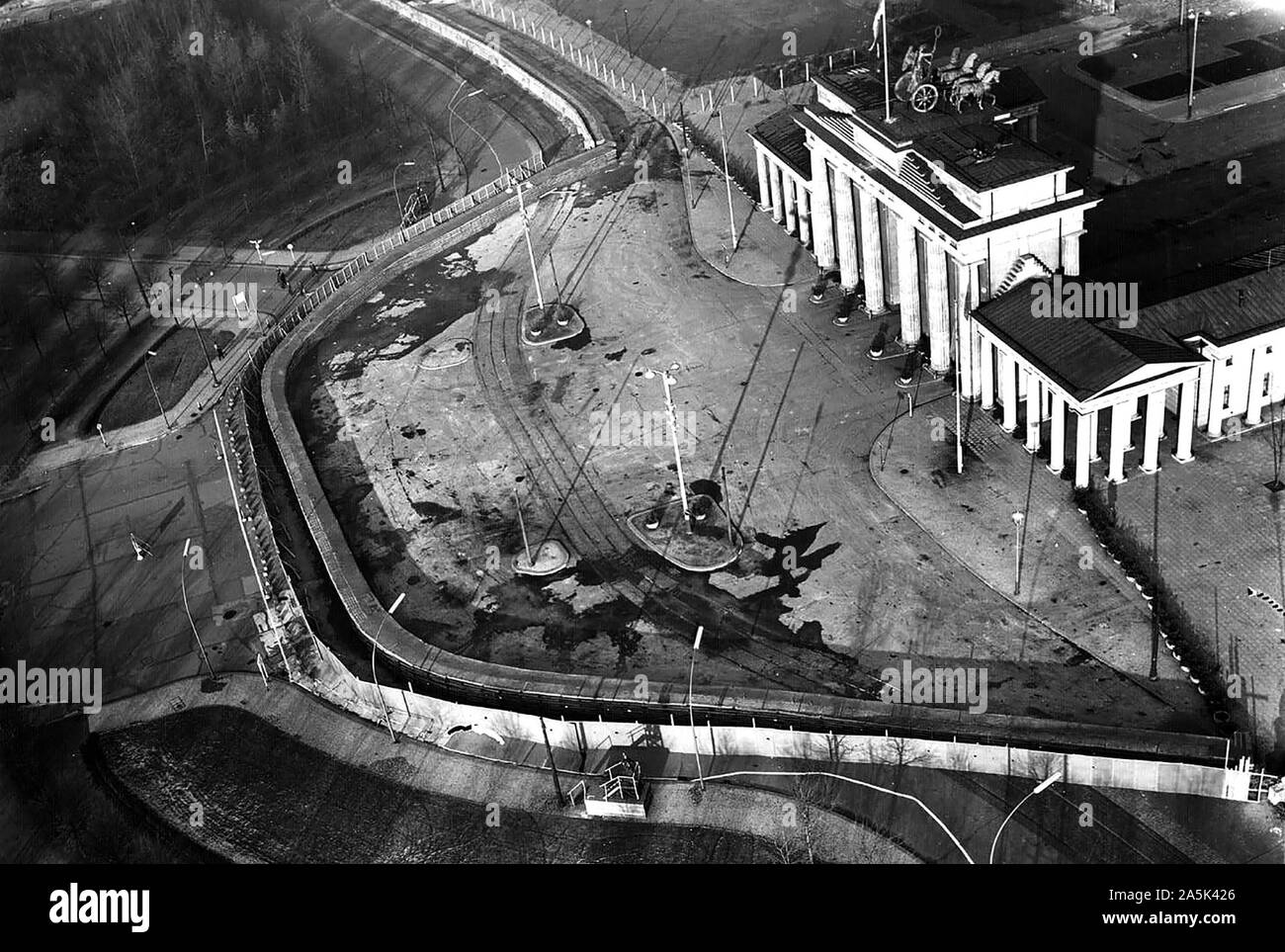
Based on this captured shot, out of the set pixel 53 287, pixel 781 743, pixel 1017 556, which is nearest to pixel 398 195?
pixel 53 287

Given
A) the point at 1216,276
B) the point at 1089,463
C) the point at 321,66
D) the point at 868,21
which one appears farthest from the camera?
the point at 321,66

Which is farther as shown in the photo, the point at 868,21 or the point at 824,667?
the point at 868,21

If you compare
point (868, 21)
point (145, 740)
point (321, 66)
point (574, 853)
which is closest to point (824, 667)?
point (574, 853)

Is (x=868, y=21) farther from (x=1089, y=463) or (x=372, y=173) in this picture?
(x=1089, y=463)

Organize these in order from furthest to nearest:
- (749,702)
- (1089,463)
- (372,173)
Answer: (372,173), (1089,463), (749,702)

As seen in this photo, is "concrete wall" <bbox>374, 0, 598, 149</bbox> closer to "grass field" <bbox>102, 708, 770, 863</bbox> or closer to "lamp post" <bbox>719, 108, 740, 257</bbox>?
"lamp post" <bbox>719, 108, 740, 257</bbox>

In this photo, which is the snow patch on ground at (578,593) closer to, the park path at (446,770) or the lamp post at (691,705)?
the lamp post at (691,705)

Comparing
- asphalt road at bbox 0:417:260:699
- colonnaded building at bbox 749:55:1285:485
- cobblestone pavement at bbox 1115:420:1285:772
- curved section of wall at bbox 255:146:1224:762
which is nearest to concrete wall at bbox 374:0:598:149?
colonnaded building at bbox 749:55:1285:485

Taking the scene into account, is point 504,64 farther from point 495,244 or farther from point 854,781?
point 854,781
